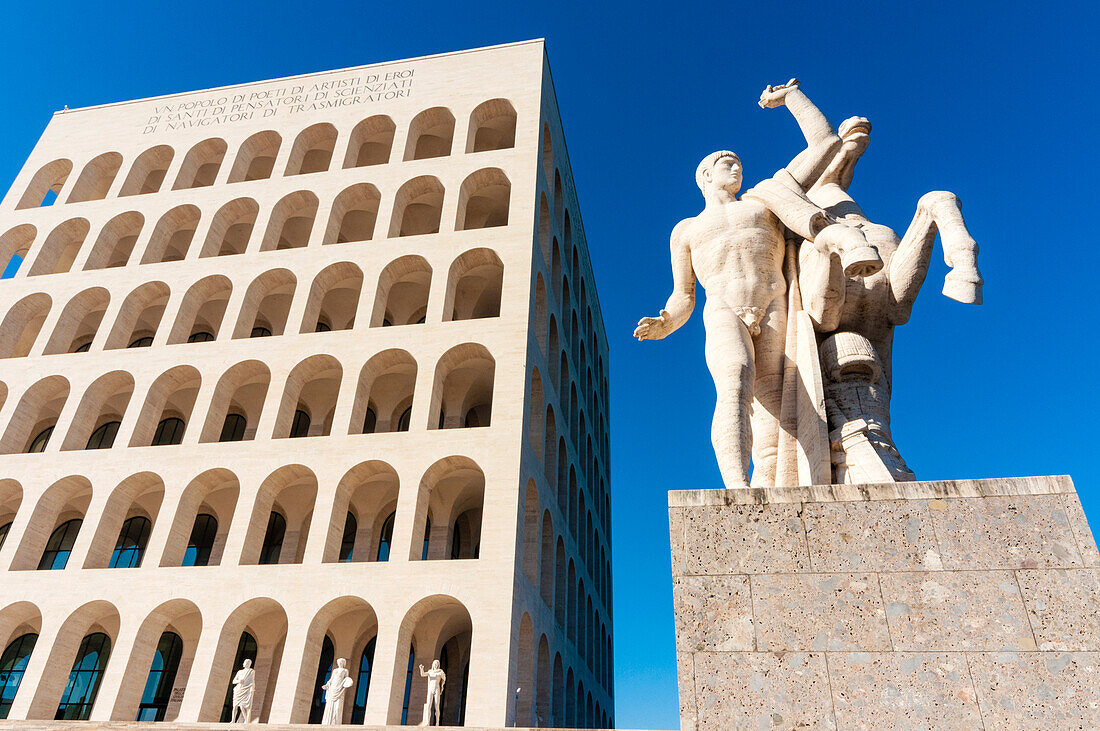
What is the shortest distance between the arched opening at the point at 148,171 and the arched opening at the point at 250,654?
1897 centimetres

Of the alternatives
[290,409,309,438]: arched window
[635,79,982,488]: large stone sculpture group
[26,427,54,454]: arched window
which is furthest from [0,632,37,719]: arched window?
[635,79,982,488]: large stone sculpture group

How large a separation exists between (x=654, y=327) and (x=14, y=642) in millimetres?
27717

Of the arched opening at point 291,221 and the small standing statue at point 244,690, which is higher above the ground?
the arched opening at point 291,221

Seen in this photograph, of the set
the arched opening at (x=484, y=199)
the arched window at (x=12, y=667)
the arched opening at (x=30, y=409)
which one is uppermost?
the arched opening at (x=484, y=199)

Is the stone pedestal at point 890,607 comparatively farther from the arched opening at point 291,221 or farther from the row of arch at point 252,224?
the arched opening at point 291,221

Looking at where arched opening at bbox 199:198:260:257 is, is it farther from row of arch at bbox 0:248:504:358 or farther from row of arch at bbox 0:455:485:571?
row of arch at bbox 0:455:485:571

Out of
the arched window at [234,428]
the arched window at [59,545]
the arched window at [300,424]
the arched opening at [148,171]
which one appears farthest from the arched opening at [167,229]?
the arched window at [59,545]

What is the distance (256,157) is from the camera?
110ft

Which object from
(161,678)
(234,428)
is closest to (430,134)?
(234,428)

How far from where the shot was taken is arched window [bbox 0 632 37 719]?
2473cm

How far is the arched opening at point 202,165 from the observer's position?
3231cm

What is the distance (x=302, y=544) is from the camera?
28.5 meters

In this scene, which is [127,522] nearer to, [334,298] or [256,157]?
[334,298]

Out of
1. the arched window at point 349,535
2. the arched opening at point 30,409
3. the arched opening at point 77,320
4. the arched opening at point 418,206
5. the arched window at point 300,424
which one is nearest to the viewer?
the arched opening at point 30,409
